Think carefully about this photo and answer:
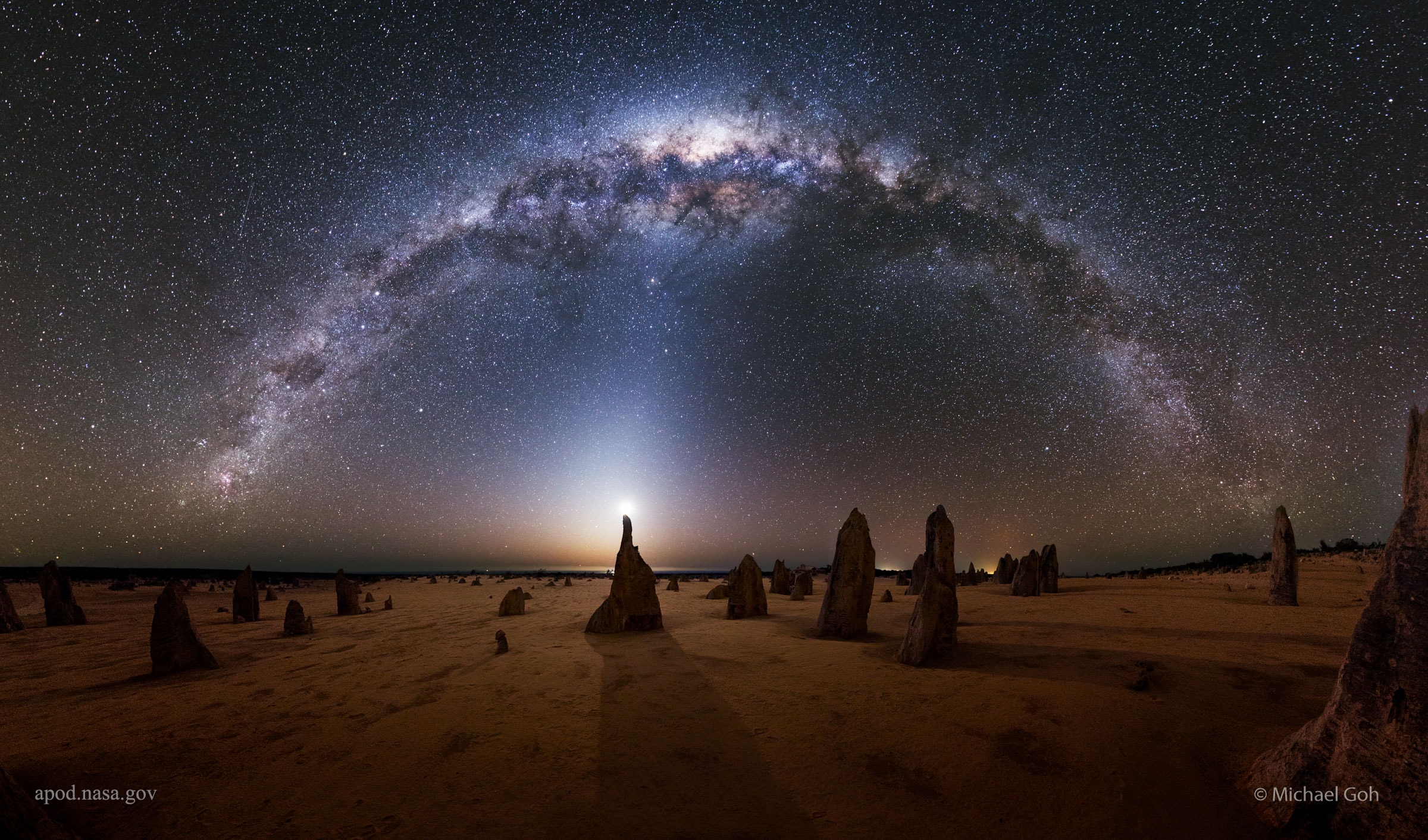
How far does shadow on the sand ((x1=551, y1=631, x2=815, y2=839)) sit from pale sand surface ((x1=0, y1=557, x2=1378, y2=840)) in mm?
26

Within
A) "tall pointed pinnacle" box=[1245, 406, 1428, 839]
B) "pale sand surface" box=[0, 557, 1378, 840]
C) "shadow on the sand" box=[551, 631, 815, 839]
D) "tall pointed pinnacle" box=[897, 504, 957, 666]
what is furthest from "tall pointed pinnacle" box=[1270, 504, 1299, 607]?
"shadow on the sand" box=[551, 631, 815, 839]

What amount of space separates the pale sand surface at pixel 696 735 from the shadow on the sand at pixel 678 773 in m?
0.03

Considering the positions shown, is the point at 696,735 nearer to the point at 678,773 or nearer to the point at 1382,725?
the point at 678,773

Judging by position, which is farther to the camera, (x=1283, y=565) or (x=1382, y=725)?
(x=1283, y=565)

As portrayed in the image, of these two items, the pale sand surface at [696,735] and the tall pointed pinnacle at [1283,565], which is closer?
the pale sand surface at [696,735]

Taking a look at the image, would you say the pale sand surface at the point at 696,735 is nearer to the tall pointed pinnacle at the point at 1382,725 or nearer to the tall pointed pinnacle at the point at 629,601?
the tall pointed pinnacle at the point at 1382,725

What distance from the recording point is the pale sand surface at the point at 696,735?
4.80 metres

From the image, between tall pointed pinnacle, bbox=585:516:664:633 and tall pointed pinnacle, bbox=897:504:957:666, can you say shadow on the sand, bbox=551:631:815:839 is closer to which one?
tall pointed pinnacle, bbox=897:504:957:666

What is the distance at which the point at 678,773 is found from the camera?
549cm

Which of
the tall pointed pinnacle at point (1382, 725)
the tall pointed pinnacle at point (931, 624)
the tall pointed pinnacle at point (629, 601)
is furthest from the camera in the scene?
the tall pointed pinnacle at point (629, 601)

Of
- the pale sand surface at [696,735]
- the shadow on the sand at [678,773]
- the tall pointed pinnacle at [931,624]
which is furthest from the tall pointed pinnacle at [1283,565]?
the shadow on the sand at [678,773]

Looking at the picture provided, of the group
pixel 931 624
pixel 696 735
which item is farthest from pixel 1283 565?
pixel 696 735

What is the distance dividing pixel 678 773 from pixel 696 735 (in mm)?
791

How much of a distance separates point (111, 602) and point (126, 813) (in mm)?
35255
